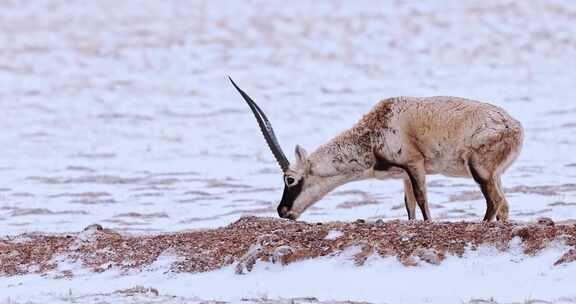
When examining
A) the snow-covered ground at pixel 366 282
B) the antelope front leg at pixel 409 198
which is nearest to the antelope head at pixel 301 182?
the antelope front leg at pixel 409 198

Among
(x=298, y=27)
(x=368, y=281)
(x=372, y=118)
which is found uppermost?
(x=298, y=27)

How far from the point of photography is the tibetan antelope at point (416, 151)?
11.3 metres

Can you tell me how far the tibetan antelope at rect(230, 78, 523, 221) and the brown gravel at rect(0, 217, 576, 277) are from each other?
3.99 feet

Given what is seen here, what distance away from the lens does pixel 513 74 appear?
1141 inches

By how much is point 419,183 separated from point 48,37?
2490 cm

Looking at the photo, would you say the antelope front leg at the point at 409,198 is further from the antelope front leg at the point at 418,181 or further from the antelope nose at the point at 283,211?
the antelope nose at the point at 283,211

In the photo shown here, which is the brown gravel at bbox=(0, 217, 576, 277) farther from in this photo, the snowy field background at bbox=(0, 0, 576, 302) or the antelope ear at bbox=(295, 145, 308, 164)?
the antelope ear at bbox=(295, 145, 308, 164)

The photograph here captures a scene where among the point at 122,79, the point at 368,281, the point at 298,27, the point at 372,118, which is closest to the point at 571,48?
the point at 298,27

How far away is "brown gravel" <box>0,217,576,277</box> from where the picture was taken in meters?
9.45

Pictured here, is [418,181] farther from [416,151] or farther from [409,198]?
[409,198]

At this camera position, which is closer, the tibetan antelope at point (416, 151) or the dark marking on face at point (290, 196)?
the tibetan antelope at point (416, 151)

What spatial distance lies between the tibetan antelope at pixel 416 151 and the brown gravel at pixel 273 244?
1.22 meters

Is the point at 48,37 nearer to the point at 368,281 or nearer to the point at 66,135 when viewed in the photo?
the point at 66,135

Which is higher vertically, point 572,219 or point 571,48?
point 571,48
